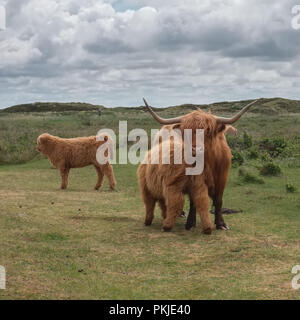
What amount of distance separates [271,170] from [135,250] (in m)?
8.54

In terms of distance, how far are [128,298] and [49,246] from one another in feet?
6.76

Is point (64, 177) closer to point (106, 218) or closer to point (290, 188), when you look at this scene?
point (106, 218)

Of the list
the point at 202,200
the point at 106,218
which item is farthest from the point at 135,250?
the point at 106,218

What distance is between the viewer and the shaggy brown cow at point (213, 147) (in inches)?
275

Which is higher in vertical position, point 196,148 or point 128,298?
point 196,148

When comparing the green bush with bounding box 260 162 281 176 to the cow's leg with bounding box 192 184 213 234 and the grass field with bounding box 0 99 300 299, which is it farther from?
the cow's leg with bounding box 192 184 213 234

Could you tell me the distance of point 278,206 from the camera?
981cm

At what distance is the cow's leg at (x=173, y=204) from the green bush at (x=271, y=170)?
24.0 ft

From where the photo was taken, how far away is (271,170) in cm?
1414

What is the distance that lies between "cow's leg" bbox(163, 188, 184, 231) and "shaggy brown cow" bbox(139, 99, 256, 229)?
0.91 ft

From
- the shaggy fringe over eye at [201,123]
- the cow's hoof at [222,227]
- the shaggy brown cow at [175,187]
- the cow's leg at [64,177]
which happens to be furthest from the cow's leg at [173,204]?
the cow's leg at [64,177]
